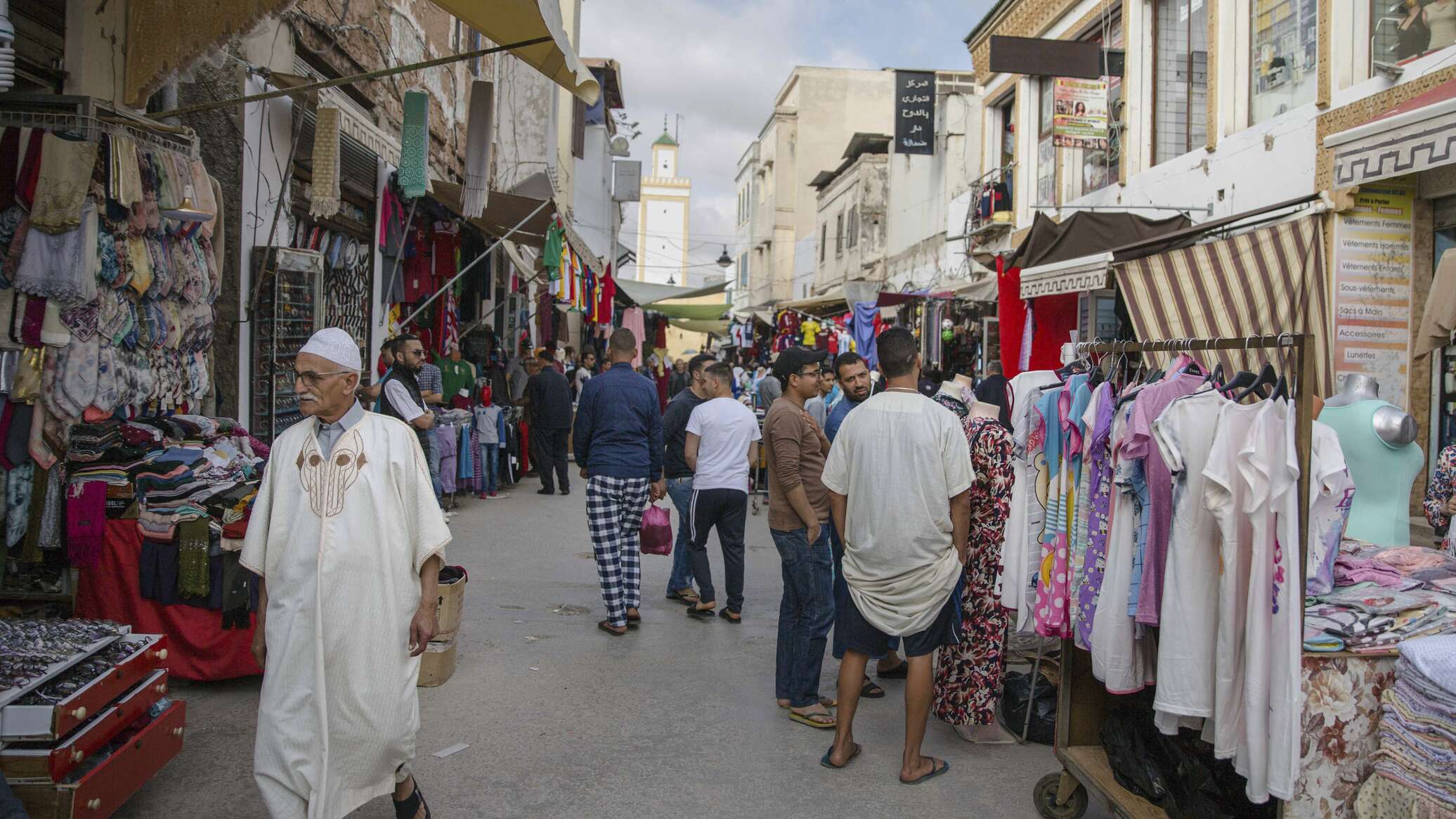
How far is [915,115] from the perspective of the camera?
2259cm

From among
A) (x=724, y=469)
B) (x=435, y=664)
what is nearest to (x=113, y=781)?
(x=435, y=664)

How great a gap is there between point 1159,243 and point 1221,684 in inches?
199

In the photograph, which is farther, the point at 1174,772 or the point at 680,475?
the point at 680,475

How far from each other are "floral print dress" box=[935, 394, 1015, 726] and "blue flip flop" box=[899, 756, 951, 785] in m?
0.47

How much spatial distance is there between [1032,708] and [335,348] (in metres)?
3.60

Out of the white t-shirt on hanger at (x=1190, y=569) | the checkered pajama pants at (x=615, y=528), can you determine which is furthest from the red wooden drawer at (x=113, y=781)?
the white t-shirt on hanger at (x=1190, y=569)

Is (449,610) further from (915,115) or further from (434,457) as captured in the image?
(915,115)

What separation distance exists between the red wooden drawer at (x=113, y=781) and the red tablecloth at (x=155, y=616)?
0.98 meters

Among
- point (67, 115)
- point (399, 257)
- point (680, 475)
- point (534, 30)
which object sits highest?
point (534, 30)

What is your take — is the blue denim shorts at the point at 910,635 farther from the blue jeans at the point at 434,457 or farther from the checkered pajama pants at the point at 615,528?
the blue jeans at the point at 434,457

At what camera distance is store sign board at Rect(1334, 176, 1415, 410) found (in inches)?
351

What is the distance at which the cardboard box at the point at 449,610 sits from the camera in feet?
17.4

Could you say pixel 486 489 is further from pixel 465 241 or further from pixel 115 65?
pixel 115 65

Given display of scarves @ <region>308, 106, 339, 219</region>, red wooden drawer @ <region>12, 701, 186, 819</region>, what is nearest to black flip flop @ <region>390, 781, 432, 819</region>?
red wooden drawer @ <region>12, 701, 186, 819</region>
